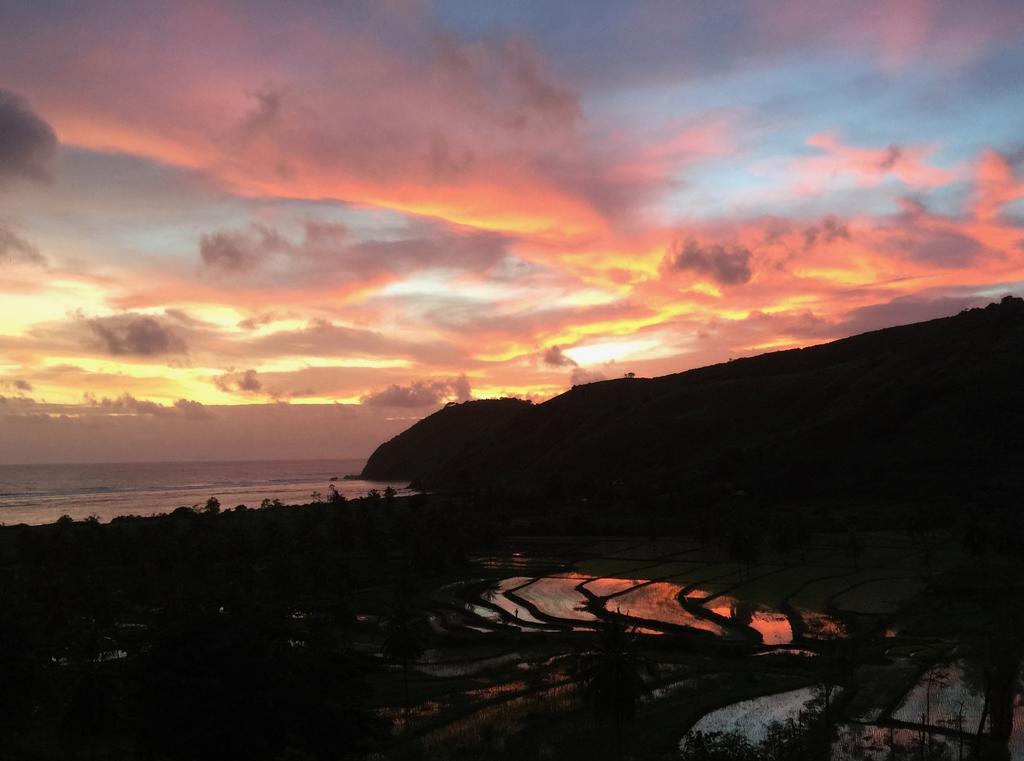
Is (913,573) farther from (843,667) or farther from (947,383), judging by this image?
(947,383)

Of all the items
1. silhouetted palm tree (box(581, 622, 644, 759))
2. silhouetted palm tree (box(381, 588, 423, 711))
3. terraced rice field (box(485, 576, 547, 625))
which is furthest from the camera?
terraced rice field (box(485, 576, 547, 625))

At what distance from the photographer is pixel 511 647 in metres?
62.7

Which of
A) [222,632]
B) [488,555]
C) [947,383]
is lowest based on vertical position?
[488,555]

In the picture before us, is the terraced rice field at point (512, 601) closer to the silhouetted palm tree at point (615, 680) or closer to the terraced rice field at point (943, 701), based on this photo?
the silhouetted palm tree at point (615, 680)

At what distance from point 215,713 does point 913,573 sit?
82.0 m

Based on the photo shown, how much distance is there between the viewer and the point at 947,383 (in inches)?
7800

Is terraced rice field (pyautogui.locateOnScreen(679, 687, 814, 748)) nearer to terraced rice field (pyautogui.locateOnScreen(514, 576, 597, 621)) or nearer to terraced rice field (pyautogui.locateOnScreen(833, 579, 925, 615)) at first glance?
terraced rice field (pyautogui.locateOnScreen(833, 579, 925, 615))

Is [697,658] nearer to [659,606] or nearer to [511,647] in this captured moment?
[511,647]

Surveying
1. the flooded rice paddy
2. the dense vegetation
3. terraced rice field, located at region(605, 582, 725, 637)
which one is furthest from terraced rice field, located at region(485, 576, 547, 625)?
the dense vegetation

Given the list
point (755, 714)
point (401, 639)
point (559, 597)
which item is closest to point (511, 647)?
point (401, 639)

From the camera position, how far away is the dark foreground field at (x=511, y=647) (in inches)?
1364

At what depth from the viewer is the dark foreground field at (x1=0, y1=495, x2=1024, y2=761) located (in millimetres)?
34656

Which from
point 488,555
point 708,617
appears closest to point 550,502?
point 488,555

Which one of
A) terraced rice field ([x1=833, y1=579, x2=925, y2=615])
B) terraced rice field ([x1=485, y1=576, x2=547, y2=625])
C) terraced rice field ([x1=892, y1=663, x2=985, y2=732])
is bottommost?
terraced rice field ([x1=485, y1=576, x2=547, y2=625])
